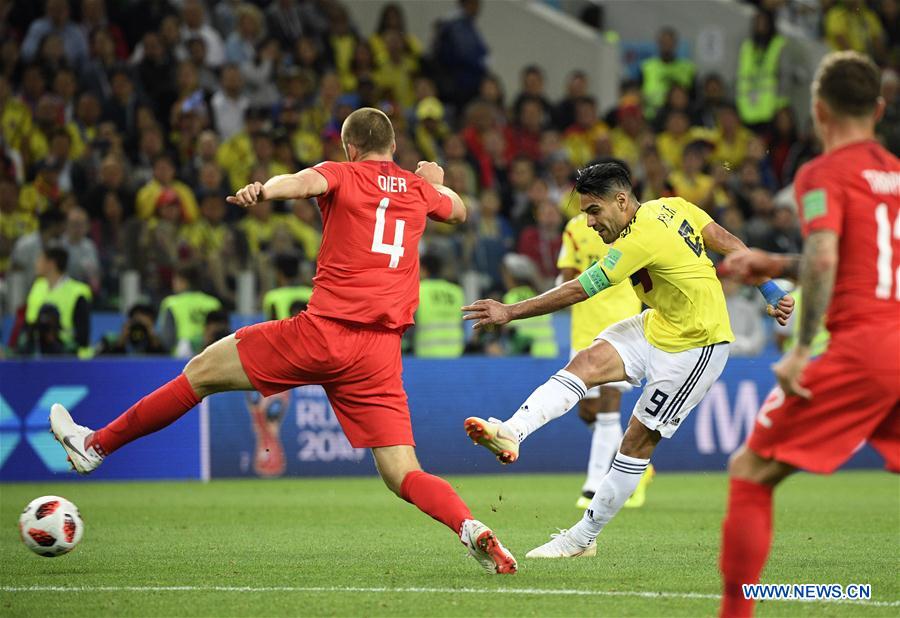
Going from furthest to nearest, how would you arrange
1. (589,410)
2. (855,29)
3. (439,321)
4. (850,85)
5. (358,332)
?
1. (855,29)
2. (439,321)
3. (589,410)
4. (358,332)
5. (850,85)

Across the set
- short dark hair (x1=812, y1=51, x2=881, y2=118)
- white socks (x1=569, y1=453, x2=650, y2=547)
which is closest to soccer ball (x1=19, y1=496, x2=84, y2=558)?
white socks (x1=569, y1=453, x2=650, y2=547)

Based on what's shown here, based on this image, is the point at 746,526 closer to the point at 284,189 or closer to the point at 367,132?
the point at 284,189

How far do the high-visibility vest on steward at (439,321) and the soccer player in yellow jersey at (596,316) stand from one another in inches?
167

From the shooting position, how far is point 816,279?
5242 mm

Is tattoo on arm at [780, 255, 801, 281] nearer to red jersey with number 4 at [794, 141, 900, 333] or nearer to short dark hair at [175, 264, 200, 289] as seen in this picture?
red jersey with number 4 at [794, 141, 900, 333]

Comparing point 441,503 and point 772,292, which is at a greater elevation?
point 772,292

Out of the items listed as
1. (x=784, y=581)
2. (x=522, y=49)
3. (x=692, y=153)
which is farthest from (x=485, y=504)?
(x=522, y=49)

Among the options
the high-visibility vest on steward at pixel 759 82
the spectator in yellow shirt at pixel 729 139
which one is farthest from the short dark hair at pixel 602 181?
the high-visibility vest on steward at pixel 759 82

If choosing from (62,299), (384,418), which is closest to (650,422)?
(384,418)

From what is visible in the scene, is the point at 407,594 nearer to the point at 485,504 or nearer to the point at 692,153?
the point at 485,504

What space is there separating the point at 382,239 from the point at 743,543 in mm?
2853

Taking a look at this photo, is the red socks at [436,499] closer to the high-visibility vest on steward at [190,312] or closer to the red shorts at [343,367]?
the red shorts at [343,367]

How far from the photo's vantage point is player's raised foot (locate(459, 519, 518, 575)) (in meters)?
7.11

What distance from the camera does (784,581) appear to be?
23.9 feet
